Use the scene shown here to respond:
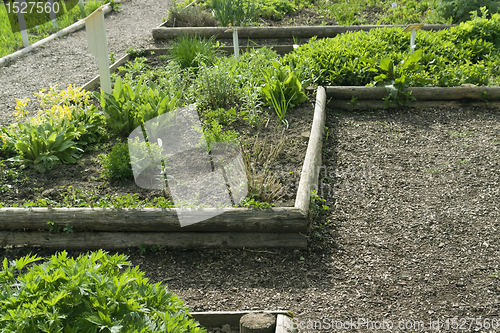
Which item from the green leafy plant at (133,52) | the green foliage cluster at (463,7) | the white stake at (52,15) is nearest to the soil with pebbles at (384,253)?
the green foliage cluster at (463,7)

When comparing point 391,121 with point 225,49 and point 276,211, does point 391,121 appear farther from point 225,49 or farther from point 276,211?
point 225,49

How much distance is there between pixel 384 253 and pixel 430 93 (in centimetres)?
303

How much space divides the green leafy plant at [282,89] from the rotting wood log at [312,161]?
0.29 meters

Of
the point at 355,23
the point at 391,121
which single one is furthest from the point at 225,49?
the point at 391,121

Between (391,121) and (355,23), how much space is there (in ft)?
12.1

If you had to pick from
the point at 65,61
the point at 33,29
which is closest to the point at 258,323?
the point at 65,61

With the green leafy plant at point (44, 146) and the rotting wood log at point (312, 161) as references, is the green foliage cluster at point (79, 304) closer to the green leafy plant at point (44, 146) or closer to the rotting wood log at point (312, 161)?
the rotting wood log at point (312, 161)

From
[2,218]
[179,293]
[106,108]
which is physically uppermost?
[106,108]

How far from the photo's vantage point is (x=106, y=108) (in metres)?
4.51

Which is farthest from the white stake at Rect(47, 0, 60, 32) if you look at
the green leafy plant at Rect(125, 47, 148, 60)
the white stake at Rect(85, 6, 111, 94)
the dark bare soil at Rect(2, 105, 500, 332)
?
the dark bare soil at Rect(2, 105, 500, 332)

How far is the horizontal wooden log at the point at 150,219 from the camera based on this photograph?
3301 mm

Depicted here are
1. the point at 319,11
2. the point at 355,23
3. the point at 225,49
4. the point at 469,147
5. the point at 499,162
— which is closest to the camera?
the point at 499,162

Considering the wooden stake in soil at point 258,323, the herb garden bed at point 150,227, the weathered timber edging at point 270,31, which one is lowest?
the herb garden bed at point 150,227

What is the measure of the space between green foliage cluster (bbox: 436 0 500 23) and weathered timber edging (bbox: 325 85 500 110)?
2726 millimetres
